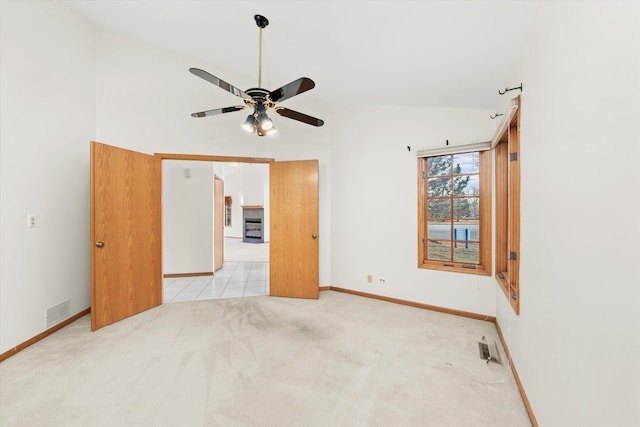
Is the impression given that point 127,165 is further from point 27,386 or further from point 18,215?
point 27,386

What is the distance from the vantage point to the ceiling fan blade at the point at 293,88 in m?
1.83

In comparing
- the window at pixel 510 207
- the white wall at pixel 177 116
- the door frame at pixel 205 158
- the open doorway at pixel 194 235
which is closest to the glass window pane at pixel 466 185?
the window at pixel 510 207

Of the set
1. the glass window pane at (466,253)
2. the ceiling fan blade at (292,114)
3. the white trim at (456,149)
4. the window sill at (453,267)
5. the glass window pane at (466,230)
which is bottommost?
the window sill at (453,267)

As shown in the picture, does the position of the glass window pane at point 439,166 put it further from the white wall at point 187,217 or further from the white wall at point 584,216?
the white wall at point 187,217

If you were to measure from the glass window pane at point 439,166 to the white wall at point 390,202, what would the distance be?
19 cm

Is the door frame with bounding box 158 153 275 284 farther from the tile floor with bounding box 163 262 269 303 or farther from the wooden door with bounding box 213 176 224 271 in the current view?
the wooden door with bounding box 213 176 224 271

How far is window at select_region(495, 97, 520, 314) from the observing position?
2268 mm

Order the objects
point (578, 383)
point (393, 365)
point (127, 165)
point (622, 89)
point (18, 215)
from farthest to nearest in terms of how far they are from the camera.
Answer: point (127, 165) → point (18, 215) → point (393, 365) → point (578, 383) → point (622, 89)

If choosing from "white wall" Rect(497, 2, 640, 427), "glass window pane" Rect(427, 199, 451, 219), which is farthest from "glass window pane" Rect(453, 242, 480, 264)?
"white wall" Rect(497, 2, 640, 427)

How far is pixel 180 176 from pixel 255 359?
3.96m

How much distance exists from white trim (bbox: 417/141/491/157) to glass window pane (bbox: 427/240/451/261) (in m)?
1.17

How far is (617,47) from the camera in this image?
3.00 feet

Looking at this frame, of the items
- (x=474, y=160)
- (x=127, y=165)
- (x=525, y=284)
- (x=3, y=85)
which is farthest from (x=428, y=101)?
(x=3, y=85)

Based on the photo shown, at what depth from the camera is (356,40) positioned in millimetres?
2520
